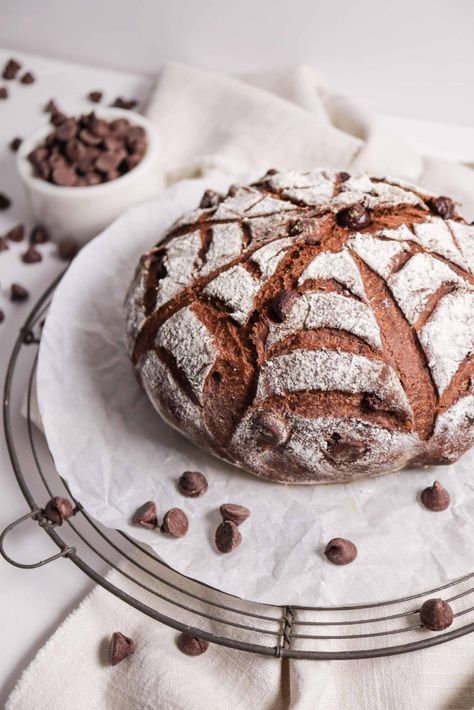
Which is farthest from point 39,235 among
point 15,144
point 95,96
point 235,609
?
point 235,609

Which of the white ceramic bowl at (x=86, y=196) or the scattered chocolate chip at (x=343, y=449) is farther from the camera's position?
the white ceramic bowl at (x=86, y=196)

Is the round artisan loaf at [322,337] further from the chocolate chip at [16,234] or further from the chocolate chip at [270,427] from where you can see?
the chocolate chip at [16,234]

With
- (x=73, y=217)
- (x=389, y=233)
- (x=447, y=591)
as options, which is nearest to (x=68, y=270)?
(x=73, y=217)

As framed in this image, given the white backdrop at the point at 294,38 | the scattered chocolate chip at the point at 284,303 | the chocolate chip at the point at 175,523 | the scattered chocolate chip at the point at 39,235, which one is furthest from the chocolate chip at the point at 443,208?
the scattered chocolate chip at the point at 39,235

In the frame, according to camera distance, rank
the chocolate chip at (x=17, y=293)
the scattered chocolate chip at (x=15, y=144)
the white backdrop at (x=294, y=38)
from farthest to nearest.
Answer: the scattered chocolate chip at (x=15, y=144), the white backdrop at (x=294, y=38), the chocolate chip at (x=17, y=293)

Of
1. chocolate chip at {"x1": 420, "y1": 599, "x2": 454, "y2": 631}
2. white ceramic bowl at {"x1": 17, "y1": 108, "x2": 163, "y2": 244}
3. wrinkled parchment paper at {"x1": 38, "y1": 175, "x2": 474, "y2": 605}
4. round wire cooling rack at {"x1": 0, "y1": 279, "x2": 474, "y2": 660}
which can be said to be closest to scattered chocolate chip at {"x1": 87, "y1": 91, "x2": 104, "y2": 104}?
white ceramic bowl at {"x1": 17, "y1": 108, "x2": 163, "y2": 244}
